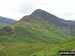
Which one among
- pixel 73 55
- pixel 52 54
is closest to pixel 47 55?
pixel 52 54

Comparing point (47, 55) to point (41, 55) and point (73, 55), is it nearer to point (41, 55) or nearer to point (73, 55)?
point (41, 55)

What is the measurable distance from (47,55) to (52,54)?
11.2ft

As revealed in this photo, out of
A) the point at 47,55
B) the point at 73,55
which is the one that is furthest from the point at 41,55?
the point at 73,55

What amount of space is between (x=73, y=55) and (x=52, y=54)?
24661mm

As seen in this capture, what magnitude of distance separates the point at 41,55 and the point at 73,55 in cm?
2830

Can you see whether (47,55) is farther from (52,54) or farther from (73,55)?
(73,55)

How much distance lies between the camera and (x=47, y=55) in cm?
11431

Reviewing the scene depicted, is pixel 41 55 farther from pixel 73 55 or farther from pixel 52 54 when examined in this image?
pixel 73 55

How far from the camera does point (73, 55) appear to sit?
92.7 m

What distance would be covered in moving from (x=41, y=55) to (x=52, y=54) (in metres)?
6.67

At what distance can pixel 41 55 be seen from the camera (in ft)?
382

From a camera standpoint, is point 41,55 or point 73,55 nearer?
point 73,55

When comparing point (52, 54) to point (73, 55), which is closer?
point (73, 55)

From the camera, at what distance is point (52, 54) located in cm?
11575
